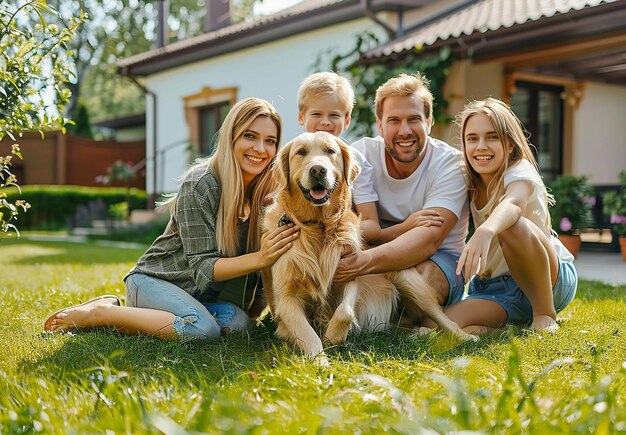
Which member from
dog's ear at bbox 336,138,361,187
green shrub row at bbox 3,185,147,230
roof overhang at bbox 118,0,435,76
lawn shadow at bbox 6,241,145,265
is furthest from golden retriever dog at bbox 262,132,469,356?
green shrub row at bbox 3,185,147,230

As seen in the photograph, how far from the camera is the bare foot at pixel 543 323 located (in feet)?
11.7

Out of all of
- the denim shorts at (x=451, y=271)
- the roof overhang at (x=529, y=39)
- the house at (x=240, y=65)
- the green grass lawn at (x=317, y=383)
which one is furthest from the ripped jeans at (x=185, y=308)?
the house at (x=240, y=65)

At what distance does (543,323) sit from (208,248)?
1.83m

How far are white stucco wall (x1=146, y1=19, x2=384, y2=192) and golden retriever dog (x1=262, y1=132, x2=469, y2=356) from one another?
219 inches

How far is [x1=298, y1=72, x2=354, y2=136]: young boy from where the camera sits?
4.02 metres

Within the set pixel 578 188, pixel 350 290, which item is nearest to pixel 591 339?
pixel 350 290

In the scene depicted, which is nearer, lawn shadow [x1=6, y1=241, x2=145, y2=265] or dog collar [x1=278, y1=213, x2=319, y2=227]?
dog collar [x1=278, y1=213, x2=319, y2=227]

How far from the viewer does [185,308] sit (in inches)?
139

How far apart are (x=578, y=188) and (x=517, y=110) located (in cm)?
268

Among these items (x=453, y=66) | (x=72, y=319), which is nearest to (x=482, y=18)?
(x=453, y=66)

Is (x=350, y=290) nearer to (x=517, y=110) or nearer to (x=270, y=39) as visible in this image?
(x=517, y=110)

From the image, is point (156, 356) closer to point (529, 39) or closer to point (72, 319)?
point (72, 319)

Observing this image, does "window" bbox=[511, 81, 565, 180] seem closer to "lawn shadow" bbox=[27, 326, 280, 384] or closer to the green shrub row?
"lawn shadow" bbox=[27, 326, 280, 384]

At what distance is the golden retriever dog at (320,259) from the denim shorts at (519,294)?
448 mm
